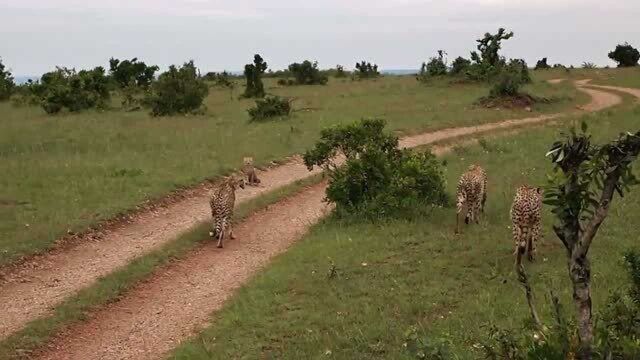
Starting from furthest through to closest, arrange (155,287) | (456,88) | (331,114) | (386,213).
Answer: (456,88) → (331,114) → (386,213) → (155,287)

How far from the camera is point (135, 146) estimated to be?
77.8 ft

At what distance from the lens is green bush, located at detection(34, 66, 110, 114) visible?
1438 inches

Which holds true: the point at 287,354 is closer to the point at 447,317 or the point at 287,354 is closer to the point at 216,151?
the point at 447,317

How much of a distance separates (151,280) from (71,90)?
93.2 ft

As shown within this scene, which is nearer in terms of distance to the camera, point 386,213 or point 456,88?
point 386,213

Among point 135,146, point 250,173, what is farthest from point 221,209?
point 135,146

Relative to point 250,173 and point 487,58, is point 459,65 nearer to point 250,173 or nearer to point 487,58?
point 487,58

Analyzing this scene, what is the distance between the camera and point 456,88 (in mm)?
45281

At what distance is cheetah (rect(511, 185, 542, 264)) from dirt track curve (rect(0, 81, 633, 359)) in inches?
186

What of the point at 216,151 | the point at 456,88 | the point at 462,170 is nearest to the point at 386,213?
the point at 462,170

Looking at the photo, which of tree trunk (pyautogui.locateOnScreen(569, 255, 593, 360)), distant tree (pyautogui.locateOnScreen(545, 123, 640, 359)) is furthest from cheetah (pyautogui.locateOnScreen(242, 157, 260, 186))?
tree trunk (pyautogui.locateOnScreen(569, 255, 593, 360))

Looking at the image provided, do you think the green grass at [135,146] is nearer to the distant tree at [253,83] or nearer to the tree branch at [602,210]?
the distant tree at [253,83]

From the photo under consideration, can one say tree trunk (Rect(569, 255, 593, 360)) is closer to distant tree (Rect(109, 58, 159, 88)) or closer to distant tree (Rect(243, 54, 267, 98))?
distant tree (Rect(243, 54, 267, 98))

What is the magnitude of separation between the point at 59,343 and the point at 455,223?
804 centimetres
